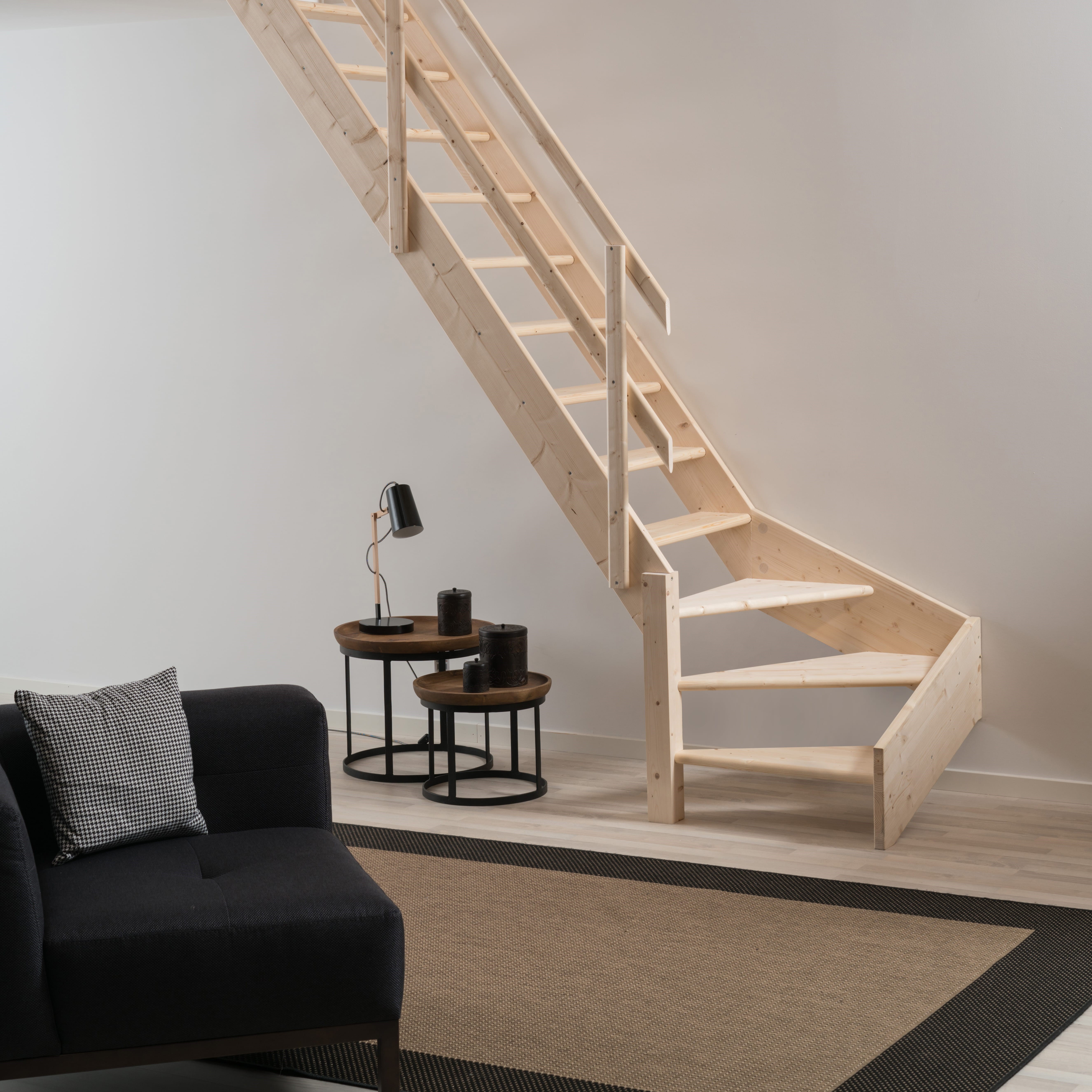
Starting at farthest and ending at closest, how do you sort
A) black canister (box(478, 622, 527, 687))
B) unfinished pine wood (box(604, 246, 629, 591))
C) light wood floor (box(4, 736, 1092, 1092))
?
black canister (box(478, 622, 527, 687)) → unfinished pine wood (box(604, 246, 629, 591)) → light wood floor (box(4, 736, 1092, 1092))

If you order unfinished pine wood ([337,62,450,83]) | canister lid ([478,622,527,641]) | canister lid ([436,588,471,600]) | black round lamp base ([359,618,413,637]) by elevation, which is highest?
unfinished pine wood ([337,62,450,83])

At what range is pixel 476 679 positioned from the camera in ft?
14.4

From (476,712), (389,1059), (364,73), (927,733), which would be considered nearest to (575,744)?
(476,712)

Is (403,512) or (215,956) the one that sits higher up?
(403,512)

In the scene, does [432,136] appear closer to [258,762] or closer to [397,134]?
[397,134]

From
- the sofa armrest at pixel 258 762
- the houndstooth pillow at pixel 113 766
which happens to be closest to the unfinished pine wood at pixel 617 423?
the sofa armrest at pixel 258 762

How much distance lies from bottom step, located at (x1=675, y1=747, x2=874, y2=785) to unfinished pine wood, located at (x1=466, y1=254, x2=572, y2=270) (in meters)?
1.67

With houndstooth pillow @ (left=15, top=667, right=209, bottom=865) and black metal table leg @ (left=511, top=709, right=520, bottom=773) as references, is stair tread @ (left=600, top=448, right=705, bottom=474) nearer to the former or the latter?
black metal table leg @ (left=511, top=709, right=520, bottom=773)

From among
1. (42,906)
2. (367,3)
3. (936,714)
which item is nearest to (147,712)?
(42,906)

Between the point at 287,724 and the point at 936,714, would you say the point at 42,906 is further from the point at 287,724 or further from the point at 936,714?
the point at 936,714

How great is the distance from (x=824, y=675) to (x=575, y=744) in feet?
4.16

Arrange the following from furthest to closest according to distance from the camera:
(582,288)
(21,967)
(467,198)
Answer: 1. (582,288)
2. (467,198)
3. (21,967)

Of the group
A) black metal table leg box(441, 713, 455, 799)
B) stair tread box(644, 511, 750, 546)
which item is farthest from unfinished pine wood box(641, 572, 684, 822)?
black metal table leg box(441, 713, 455, 799)

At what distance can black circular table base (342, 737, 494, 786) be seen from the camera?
4742 millimetres
